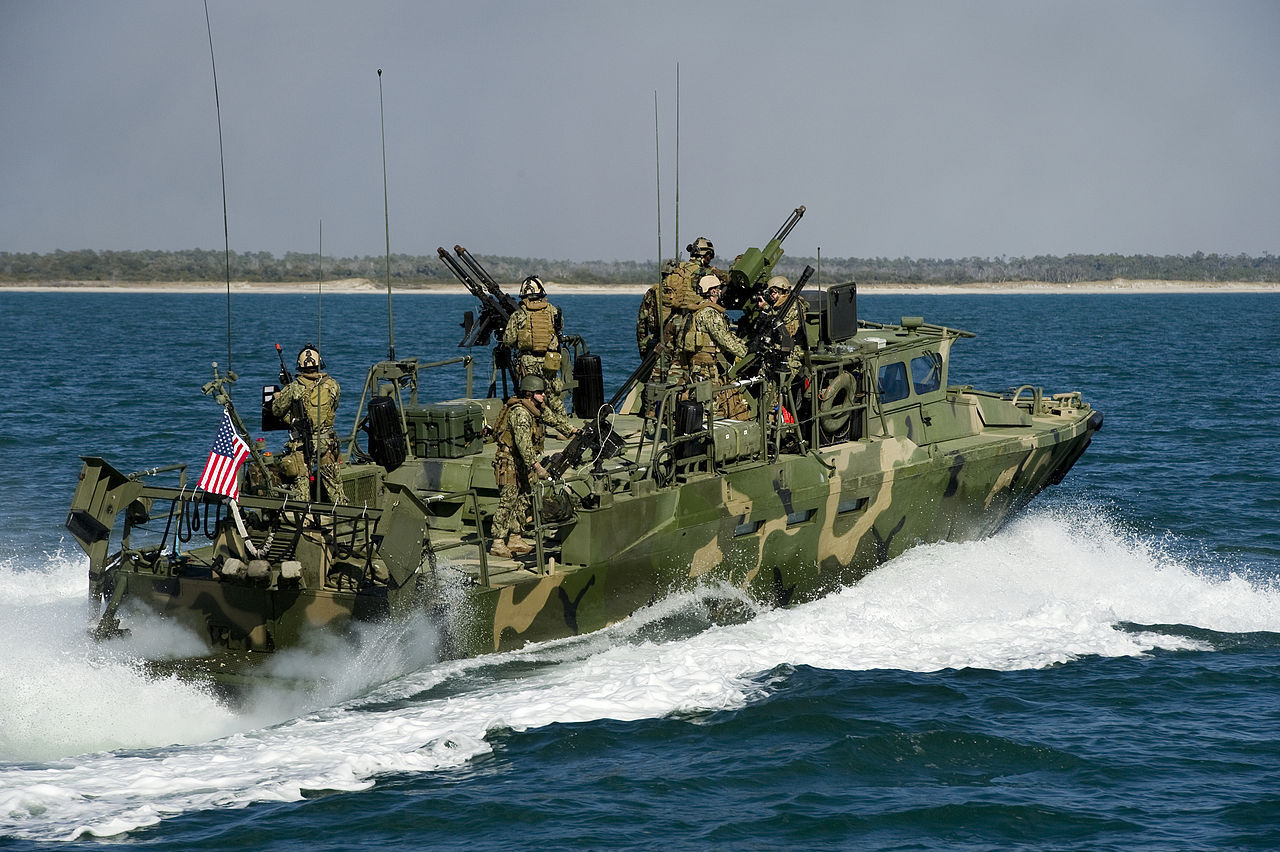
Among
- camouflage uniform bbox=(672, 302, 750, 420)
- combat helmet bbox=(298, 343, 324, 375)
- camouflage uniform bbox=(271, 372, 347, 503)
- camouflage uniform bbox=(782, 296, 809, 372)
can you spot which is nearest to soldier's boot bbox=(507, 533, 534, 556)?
camouflage uniform bbox=(271, 372, 347, 503)

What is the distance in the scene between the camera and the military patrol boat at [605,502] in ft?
36.1

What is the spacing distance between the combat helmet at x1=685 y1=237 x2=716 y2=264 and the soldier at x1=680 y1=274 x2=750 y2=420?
106 cm

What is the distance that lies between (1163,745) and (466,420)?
6.77 m

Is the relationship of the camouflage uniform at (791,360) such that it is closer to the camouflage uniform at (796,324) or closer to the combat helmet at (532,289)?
the camouflage uniform at (796,324)

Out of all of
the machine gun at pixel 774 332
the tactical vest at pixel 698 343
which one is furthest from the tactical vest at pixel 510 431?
the machine gun at pixel 774 332

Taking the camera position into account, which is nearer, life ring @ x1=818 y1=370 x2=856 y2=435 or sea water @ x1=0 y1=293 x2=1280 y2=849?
sea water @ x1=0 y1=293 x2=1280 y2=849

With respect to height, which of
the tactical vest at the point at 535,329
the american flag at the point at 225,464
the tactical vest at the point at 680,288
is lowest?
the american flag at the point at 225,464

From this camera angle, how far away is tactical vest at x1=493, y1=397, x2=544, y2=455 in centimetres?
1230

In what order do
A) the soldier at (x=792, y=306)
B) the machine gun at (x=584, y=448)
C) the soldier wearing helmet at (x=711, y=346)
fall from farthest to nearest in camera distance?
the soldier at (x=792, y=306) → the soldier wearing helmet at (x=711, y=346) → the machine gun at (x=584, y=448)

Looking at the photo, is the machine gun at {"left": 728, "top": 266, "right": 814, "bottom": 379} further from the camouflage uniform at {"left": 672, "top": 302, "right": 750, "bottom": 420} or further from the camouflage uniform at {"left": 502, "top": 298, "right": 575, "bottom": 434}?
the camouflage uniform at {"left": 502, "top": 298, "right": 575, "bottom": 434}

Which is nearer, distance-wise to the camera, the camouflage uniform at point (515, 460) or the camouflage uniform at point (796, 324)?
the camouflage uniform at point (515, 460)

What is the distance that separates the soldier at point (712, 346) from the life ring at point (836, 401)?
2.40 ft

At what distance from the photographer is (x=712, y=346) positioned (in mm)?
13898

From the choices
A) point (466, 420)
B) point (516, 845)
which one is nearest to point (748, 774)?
point (516, 845)
